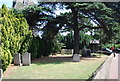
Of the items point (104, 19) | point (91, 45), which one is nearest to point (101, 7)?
point (104, 19)

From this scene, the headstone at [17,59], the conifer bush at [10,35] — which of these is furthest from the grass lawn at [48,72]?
the conifer bush at [10,35]

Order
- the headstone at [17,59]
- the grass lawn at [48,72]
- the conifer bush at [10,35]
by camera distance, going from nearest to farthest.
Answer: the grass lawn at [48,72]
the conifer bush at [10,35]
the headstone at [17,59]

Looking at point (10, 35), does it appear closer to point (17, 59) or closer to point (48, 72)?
point (17, 59)

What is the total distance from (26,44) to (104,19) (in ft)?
32.5

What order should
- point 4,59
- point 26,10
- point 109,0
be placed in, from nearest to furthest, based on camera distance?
point 4,59 < point 26,10 < point 109,0

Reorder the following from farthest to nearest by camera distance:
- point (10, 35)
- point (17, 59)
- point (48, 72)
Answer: point (17, 59), point (10, 35), point (48, 72)

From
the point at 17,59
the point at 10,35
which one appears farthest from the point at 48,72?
the point at 17,59

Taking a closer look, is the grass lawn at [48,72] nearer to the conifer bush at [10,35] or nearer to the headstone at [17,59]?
the headstone at [17,59]

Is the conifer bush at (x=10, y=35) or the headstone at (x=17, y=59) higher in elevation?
the conifer bush at (x=10, y=35)

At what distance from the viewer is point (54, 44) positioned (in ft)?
111

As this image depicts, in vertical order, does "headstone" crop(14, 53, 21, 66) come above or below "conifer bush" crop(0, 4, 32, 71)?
below

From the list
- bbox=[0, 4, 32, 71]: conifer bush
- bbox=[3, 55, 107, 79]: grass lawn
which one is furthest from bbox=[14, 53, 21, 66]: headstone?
bbox=[3, 55, 107, 79]: grass lawn

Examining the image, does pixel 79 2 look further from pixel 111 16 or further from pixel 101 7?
pixel 111 16

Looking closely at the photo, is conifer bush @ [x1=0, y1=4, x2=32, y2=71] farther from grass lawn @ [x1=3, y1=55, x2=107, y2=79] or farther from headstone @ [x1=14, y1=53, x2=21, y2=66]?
grass lawn @ [x1=3, y1=55, x2=107, y2=79]
